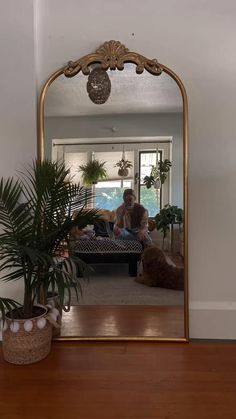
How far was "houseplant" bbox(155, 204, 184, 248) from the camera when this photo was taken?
6.28 ft

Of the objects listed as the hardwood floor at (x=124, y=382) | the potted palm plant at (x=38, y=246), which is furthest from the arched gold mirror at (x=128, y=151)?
the potted palm plant at (x=38, y=246)

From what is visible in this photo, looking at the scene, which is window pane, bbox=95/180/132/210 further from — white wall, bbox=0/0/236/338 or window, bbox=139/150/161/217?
white wall, bbox=0/0/236/338

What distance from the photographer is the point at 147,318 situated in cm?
203

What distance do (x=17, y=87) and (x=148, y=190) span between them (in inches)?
38.3

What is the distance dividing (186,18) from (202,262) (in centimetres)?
142

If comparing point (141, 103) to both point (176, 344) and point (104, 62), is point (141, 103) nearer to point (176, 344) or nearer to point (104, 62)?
point (104, 62)

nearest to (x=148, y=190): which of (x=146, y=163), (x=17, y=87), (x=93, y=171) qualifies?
(x=146, y=163)

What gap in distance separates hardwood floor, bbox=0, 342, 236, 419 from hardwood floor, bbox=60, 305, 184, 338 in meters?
0.07

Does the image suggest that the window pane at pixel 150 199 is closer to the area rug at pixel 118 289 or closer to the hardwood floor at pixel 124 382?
the area rug at pixel 118 289

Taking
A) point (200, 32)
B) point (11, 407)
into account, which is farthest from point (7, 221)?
point (200, 32)

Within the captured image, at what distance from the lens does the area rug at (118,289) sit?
198cm

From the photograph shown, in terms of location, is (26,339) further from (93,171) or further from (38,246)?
(93,171)

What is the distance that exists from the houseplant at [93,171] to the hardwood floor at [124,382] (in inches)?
38.3

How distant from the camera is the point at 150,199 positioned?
6.36ft
